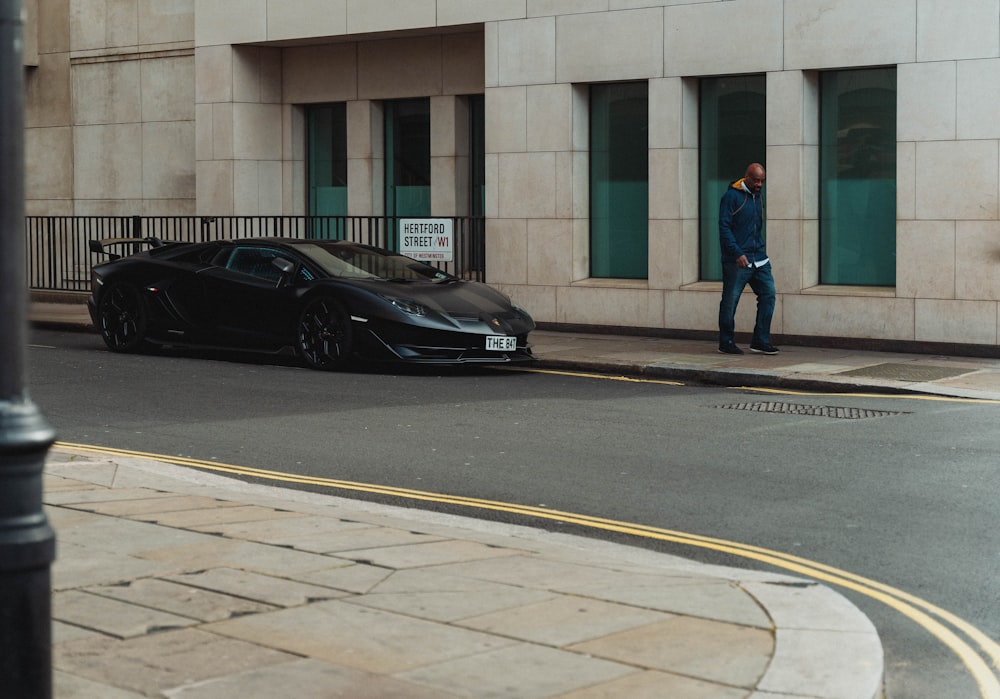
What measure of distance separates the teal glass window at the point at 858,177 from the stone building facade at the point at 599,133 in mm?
26

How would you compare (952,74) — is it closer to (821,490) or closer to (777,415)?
(777,415)

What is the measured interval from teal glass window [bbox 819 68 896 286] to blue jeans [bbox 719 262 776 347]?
1702 mm

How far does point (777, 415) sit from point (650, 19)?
28.0 feet

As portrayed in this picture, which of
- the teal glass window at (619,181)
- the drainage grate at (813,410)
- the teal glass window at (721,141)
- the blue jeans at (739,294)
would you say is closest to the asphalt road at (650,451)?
the drainage grate at (813,410)

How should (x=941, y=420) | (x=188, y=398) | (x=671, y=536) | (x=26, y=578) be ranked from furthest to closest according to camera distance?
(x=188, y=398)
(x=941, y=420)
(x=671, y=536)
(x=26, y=578)

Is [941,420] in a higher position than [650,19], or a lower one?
lower

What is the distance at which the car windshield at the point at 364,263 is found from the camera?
16.5 meters

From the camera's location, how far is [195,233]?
25.1m

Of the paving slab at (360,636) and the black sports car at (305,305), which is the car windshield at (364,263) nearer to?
the black sports car at (305,305)

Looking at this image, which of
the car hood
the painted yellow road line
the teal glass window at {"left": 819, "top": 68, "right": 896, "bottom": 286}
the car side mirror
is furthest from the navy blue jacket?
the painted yellow road line

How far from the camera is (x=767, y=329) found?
17.3 meters

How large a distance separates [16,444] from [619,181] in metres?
17.6

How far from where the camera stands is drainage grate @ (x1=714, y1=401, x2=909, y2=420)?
496 inches

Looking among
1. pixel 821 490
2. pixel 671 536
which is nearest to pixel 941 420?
pixel 821 490
